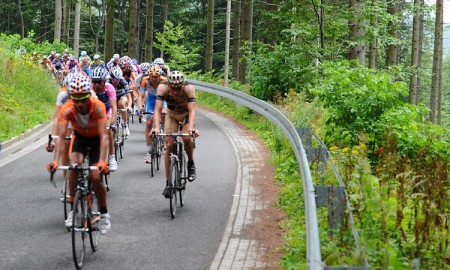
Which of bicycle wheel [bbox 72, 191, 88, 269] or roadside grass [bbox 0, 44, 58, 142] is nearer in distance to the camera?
bicycle wheel [bbox 72, 191, 88, 269]

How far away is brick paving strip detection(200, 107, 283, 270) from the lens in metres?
8.05

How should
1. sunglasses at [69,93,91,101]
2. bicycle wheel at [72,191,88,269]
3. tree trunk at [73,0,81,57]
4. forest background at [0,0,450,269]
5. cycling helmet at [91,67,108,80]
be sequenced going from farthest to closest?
tree trunk at [73,0,81,57] → cycling helmet at [91,67,108,80] → sunglasses at [69,93,91,101] → bicycle wheel at [72,191,88,269] → forest background at [0,0,450,269]

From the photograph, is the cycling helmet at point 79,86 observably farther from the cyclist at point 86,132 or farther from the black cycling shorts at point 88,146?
the black cycling shorts at point 88,146

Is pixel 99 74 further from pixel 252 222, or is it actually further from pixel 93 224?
pixel 252 222

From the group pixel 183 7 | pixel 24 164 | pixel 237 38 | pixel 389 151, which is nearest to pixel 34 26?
pixel 183 7

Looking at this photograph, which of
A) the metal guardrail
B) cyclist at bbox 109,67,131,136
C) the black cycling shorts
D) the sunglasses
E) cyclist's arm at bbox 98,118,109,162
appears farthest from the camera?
cyclist at bbox 109,67,131,136

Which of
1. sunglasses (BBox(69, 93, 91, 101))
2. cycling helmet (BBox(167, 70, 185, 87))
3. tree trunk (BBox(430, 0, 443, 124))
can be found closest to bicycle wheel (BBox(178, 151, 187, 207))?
cycling helmet (BBox(167, 70, 185, 87))

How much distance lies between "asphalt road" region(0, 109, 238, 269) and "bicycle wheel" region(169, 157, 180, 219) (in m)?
0.17

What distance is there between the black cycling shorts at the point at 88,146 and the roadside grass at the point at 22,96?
7.89m

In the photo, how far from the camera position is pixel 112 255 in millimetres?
8164

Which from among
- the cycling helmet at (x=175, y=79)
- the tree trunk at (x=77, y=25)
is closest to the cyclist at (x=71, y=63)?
the tree trunk at (x=77, y=25)

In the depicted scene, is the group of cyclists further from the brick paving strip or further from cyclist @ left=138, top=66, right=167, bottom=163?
the brick paving strip

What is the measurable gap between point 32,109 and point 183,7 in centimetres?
4222

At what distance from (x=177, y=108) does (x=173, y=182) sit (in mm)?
1379
